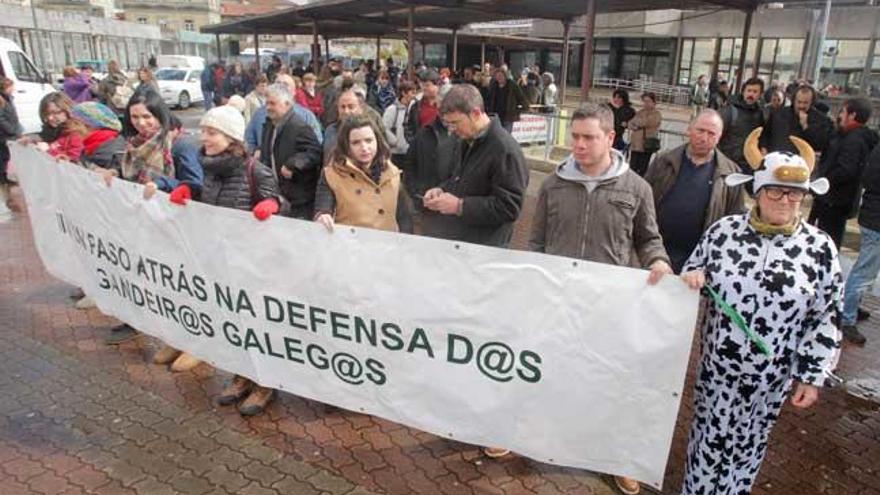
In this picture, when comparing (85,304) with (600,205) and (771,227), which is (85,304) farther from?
(771,227)

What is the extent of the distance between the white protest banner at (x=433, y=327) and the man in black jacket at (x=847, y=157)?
3400 mm

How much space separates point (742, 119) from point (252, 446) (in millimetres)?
5115

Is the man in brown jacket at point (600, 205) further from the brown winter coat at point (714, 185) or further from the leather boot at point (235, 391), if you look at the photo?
the leather boot at point (235, 391)

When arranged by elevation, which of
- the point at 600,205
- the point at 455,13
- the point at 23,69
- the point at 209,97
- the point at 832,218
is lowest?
the point at 209,97

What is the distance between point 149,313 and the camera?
382cm

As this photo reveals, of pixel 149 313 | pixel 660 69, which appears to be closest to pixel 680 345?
pixel 149 313

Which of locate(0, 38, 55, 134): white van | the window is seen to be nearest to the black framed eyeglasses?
locate(0, 38, 55, 134): white van

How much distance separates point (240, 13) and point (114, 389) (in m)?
85.9

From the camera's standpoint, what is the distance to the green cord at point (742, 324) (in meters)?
2.37

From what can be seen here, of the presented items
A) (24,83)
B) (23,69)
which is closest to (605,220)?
(24,83)

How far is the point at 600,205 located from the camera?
9.32ft

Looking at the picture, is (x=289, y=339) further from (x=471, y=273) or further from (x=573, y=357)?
(x=573, y=357)

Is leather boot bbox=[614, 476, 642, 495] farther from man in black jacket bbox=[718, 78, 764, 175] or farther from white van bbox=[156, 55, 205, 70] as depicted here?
white van bbox=[156, 55, 205, 70]

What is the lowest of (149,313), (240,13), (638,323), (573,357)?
(149,313)
